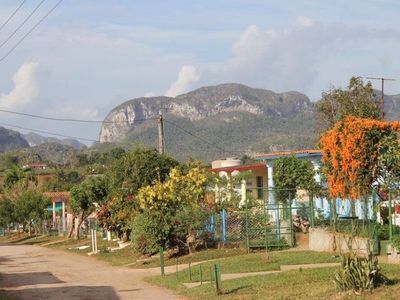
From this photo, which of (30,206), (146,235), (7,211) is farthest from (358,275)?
(7,211)

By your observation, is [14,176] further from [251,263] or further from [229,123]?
[229,123]

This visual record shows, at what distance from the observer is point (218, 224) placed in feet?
102

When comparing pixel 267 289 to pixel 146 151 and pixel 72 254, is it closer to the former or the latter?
pixel 146 151

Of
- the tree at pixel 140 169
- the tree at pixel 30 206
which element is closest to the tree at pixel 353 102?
the tree at pixel 140 169

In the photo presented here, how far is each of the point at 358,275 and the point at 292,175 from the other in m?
25.5

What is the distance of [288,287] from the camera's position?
58.3 feet

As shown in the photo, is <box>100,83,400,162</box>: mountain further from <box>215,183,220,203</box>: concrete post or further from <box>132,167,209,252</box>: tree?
<box>132,167,209,252</box>: tree

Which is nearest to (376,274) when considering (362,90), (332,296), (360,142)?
(332,296)

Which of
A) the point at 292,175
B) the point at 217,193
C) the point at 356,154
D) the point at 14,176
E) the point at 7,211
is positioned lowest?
the point at 7,211

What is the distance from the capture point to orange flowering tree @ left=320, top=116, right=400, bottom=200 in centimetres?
2166

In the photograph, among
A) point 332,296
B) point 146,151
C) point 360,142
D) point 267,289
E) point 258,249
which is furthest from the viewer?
point 146,151

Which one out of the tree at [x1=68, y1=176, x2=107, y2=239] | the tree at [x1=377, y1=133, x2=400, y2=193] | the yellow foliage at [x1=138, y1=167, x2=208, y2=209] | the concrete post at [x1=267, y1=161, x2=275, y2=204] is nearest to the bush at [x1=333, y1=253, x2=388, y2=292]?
the tree at [x1=377, y1=133, x2=400, y2=193]

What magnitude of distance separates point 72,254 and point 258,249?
577 inches

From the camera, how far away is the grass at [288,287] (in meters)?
15.0
